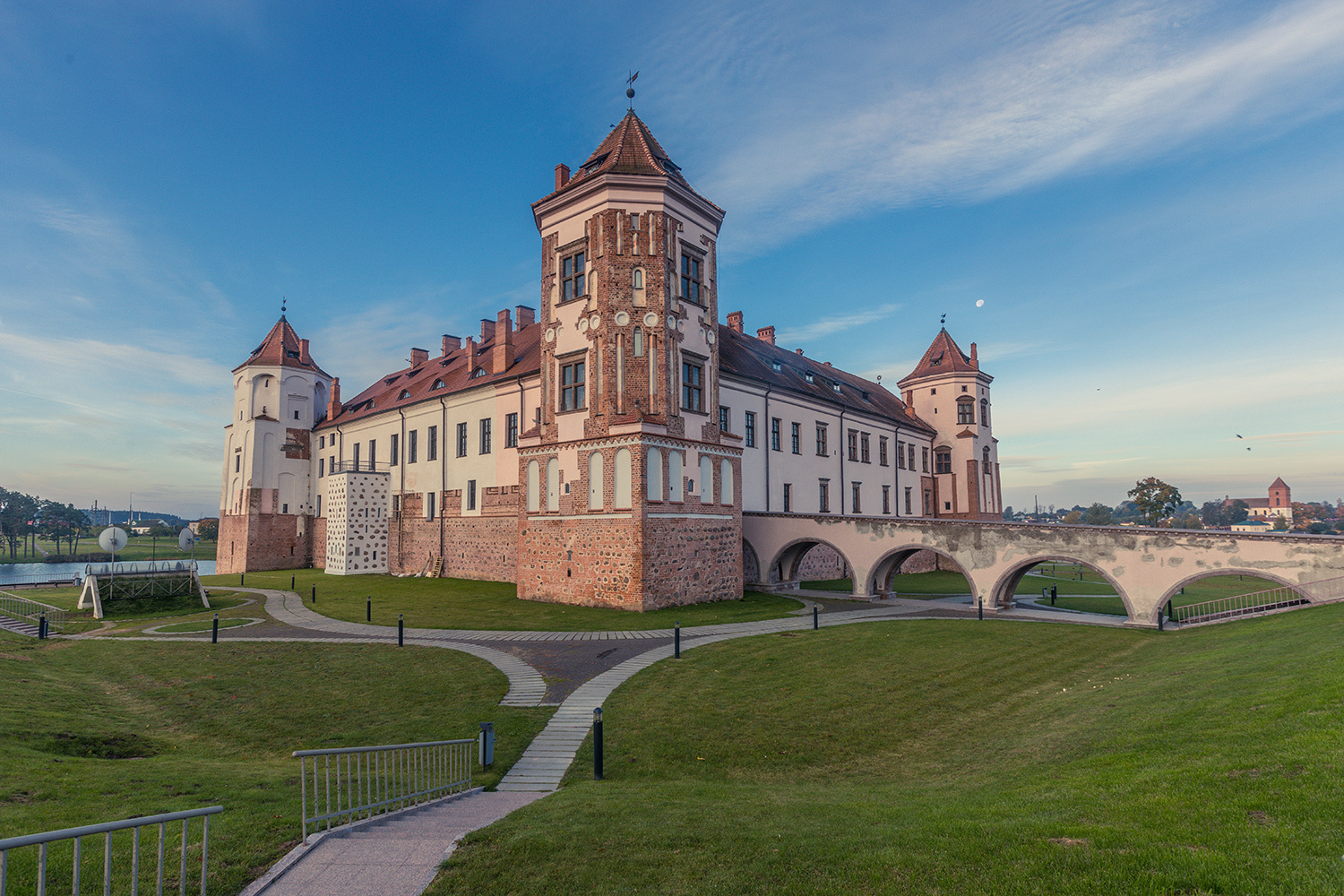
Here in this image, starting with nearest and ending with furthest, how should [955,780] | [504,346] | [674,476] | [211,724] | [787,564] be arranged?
[955,780] < [211,724] < [674,476] < [787,564] < [504,346]

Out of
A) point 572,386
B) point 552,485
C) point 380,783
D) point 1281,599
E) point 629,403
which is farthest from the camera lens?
point 552,485

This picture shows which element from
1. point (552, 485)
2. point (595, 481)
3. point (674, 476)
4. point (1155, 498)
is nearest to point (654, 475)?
point (674, 476)

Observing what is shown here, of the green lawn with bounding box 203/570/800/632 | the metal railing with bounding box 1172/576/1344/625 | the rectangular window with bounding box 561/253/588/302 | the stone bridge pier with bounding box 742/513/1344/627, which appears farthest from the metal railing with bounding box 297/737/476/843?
the metal railing with bounding box 1172/576/1344/625

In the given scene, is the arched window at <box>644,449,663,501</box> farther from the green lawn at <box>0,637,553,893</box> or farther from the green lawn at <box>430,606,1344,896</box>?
the green lawn at <box>0,637,553,893</box>

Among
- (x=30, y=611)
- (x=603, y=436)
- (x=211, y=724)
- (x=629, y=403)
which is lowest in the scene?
(x=211, y=724)

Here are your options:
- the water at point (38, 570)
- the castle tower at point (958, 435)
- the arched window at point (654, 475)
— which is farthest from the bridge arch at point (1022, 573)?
the water at point (38, 570)

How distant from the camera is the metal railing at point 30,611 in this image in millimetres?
24625

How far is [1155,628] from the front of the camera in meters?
22.3

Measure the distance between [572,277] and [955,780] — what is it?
23771 mm

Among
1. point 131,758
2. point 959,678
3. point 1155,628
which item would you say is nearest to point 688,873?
point 131,758

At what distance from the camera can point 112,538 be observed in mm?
29812

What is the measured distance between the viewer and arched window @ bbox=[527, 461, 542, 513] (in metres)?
28.7

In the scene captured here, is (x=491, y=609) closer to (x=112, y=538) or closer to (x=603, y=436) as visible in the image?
(x=603, y=436)

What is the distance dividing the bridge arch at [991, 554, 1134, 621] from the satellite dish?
3771 cm
